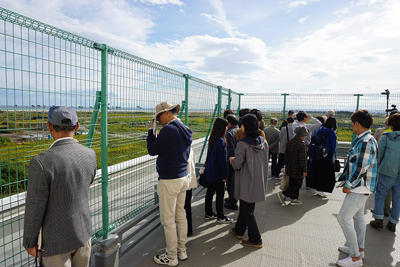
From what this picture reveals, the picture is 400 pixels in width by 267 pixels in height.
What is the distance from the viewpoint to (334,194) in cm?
582

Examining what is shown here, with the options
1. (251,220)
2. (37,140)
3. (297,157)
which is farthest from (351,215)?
(37,140)

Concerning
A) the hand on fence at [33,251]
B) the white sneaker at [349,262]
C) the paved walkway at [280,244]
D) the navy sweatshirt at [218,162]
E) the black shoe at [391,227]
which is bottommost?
the paved walkway at [280,244]

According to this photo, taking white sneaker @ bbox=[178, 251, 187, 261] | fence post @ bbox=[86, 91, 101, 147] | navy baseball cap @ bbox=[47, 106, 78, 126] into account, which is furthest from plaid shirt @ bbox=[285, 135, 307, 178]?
navy baseball cap @ bbox=[47, 106, 78, 126]

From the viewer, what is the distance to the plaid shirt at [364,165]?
9.36ft

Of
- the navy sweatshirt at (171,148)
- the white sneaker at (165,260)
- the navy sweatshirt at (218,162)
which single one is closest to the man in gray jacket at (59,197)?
the navy sweatshirt at (171,148)

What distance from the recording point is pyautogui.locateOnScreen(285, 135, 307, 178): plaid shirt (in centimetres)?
464

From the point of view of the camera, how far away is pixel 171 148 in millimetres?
2801

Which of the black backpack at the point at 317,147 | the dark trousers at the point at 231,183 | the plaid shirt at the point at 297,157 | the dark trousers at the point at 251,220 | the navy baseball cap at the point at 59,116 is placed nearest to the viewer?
the navy baseball cap at the point at 59,116

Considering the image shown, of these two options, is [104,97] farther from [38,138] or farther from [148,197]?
[148,197]

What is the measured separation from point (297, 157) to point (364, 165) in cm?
185

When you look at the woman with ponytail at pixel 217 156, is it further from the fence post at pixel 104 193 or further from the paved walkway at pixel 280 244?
the fence post at pixel 104 193

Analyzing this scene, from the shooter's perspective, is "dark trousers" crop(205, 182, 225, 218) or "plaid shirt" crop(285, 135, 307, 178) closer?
"dark trousers" crop(205, 182, 225, 218)

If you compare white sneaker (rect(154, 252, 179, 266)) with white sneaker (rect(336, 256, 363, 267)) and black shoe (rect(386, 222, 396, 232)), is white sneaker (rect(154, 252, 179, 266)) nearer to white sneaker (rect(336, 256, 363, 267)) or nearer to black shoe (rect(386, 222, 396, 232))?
white sneaker (rect(336, 256, 363, 267))

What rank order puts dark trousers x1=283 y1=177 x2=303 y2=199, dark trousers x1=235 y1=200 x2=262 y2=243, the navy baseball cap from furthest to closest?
dark trousers x1=283 y1=177 x2=303 y2=199
dark trousers x1=235 y1=200 x2=262 y2=243
the navy baseball cap
